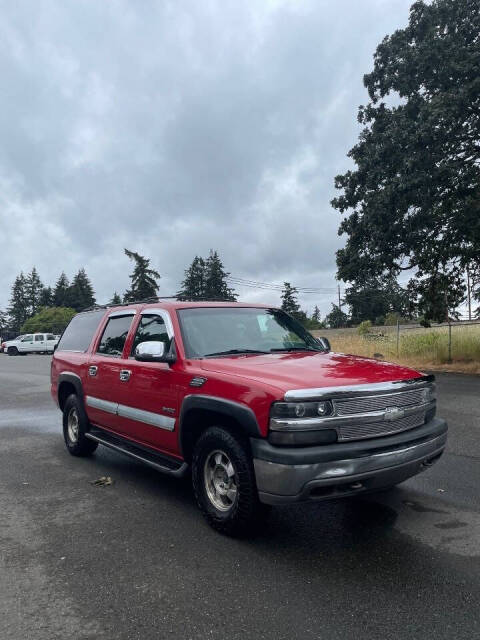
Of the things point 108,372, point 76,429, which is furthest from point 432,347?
point 108,372

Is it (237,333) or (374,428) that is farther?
(237,333)

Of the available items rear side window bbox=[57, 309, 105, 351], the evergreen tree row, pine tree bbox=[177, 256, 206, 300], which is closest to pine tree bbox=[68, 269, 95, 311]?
the evergreen tree row

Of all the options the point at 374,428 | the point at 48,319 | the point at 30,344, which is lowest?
the point at 374,428

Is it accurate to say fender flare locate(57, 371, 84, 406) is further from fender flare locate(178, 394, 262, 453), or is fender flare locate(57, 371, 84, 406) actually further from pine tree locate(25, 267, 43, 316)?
pine tree locate(25, 267, 43, 316)

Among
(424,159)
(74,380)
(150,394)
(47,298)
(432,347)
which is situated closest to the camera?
(150,394)

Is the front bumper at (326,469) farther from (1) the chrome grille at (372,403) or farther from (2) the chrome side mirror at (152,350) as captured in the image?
(2) the chrome side mirror at (152,350)

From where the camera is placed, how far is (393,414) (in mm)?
3781

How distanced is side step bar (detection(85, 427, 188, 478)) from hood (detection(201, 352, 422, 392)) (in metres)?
0.94

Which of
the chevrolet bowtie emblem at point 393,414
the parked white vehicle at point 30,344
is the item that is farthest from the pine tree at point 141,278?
the chevrolet bowtie emblem at point 393,414

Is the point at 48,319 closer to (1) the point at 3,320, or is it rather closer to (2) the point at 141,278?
(2) the point at 141,278

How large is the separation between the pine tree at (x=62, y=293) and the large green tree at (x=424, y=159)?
8701cm

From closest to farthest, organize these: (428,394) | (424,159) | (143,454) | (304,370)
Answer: (304,370), (428,394), (143,454), (424,159)

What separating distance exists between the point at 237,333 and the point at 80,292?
96374 millimetres

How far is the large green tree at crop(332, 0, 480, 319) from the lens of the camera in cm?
1526
